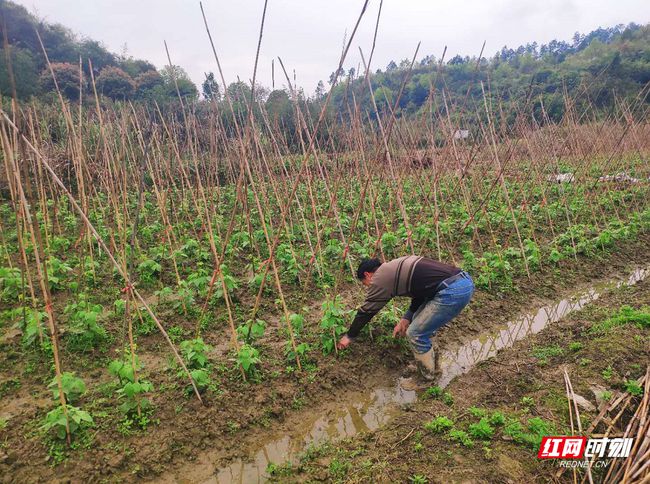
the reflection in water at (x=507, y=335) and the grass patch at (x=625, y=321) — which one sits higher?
the grass patch at (x=625, y=321)

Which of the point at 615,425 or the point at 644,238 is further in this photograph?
the point at 644,238

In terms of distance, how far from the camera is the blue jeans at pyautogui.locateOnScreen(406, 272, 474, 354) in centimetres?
358

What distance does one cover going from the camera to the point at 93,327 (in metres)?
3.93

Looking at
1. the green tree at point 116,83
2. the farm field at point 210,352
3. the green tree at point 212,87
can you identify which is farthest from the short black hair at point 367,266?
the green tree at point 116,83

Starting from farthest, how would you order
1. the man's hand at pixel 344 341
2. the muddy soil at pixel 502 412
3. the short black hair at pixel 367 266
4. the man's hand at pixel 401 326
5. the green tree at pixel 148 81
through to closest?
the green tree at pixel 148 81
the man's hand at pixel 401 326
the man's hand at pixel 344 341
the short black hair at pixel 367 266
the muddy soil at pixel 502 412

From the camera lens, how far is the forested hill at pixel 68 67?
58.9 feet

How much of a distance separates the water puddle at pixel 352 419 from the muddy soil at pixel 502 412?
7.5 inches

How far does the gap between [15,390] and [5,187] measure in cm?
990

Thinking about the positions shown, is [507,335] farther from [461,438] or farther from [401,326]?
[461,438]

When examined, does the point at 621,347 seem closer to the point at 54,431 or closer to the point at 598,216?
the point at 54,431

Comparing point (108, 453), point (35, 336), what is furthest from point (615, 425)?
point (35, 336)

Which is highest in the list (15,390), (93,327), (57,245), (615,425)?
(57,245)

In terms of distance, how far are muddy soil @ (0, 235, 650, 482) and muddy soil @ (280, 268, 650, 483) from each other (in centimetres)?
54

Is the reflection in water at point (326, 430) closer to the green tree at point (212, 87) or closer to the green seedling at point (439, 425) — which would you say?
the green seedling at point (439, 425)
